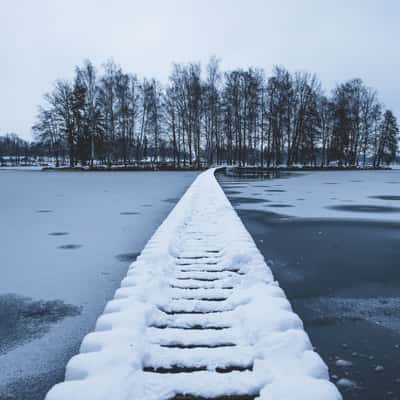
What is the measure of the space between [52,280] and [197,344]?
2.08 m

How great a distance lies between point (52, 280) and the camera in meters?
3.20

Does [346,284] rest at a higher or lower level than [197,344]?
lower

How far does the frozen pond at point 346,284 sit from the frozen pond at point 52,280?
165 cm

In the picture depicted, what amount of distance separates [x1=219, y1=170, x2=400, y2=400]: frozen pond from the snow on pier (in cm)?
39

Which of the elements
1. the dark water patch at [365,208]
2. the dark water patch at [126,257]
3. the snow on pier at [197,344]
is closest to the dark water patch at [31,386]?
the snow on pier at [197,344]

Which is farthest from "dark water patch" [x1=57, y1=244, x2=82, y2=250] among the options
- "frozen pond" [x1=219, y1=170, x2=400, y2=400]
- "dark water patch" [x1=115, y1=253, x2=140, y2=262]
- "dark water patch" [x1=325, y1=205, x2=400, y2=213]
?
"dark water patch" [x1=325, y1=205, x2=400, y2=213]

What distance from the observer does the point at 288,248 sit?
4387mm

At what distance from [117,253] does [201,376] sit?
2905mm

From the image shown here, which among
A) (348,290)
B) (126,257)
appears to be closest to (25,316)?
(126,257)

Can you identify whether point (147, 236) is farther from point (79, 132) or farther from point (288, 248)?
point (79, 132)

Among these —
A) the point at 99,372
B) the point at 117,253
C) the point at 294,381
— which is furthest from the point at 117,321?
the point at 117,253

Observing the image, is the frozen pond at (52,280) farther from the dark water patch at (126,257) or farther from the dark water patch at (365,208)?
the dark water patch at (365,208)

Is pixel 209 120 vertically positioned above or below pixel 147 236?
above

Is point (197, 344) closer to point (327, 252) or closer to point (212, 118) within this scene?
point (327, 252)
